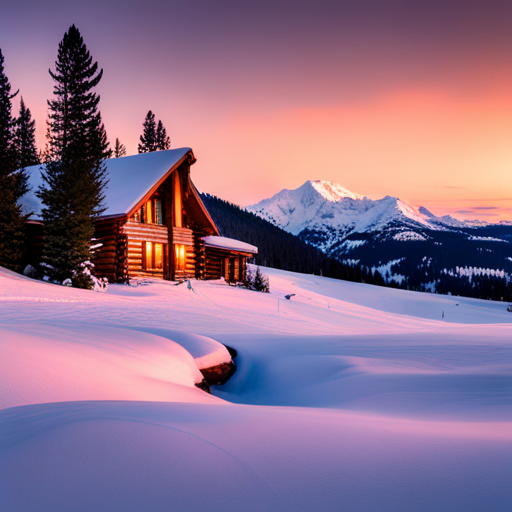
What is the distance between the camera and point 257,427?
3.14m

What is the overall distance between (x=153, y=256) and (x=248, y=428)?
24.6 meters

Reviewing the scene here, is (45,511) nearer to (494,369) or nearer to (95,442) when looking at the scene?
(95,442)

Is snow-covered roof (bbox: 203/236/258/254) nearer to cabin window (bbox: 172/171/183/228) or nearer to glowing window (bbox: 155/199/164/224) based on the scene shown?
cabin window (bbox: 172/171/183/228)

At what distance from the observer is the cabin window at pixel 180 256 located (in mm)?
28000

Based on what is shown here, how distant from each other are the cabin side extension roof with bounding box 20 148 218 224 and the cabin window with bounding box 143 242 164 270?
11.8ft

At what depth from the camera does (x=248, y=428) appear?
309cm

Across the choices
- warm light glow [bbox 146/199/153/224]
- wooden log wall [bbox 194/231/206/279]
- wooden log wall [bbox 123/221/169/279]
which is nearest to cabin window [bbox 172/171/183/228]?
wooden log wall [bbox 123/221/169/279]

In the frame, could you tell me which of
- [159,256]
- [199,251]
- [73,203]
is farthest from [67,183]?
[199,251]

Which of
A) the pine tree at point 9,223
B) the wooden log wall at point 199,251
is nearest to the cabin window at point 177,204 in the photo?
the wooden log wall at point 199,251

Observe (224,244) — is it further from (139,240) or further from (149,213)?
(139,240)

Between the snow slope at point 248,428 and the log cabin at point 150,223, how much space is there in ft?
53.6

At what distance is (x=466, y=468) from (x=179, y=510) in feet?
5.28

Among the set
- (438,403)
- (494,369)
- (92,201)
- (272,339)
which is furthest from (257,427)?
(92,201)

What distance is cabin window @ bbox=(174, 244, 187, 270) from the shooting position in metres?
28.0
